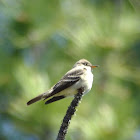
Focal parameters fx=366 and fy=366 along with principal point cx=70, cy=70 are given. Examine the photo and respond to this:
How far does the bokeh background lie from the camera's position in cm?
393

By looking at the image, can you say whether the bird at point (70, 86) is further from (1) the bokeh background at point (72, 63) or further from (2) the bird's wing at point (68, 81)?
(1) the bokeh background at point (72, 63)

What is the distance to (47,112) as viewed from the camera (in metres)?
4.01

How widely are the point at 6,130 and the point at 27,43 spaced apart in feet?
4.71

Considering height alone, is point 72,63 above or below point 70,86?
above

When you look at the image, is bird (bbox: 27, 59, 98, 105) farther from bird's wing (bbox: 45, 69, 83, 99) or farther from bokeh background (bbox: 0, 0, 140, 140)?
bokeh background (bbox: 0, 0, 140, 140)

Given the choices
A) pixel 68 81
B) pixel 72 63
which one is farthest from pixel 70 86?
pixel 72 63

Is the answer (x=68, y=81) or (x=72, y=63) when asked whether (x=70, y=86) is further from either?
(x=72, y=63)

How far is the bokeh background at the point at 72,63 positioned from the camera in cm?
393

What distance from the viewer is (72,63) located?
5023 millimetres

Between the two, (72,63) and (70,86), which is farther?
(72,63)

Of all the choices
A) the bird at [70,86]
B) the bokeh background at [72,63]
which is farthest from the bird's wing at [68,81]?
the bokeh background at [72,63]

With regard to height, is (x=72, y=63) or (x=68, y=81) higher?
(x=72, y=63)

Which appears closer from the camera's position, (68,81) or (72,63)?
(68,81)

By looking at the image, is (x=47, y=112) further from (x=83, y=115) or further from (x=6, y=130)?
(x=6, y=130)
